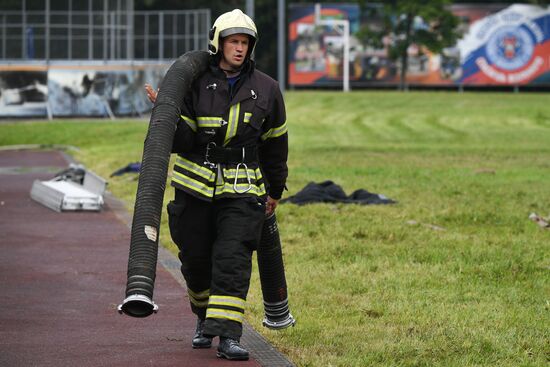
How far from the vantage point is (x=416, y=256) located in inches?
449

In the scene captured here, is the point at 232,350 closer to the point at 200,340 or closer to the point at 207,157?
the point at 200,340

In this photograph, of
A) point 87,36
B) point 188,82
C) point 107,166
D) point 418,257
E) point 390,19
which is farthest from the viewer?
point 390,19

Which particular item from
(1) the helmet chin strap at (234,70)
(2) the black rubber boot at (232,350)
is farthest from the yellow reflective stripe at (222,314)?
(1) the helmet chin strap at (234,70)

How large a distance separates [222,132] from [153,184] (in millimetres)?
591

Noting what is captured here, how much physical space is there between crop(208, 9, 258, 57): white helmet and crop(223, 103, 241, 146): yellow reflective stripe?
0.32 meters

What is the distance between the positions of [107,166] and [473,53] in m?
55.4

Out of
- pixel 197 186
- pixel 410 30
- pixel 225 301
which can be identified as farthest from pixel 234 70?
pixel 410 30

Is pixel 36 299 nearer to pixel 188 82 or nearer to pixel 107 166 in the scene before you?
pixel 188 82

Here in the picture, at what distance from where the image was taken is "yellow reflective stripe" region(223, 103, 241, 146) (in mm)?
7316

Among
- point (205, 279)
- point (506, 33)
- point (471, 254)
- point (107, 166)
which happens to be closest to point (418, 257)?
point (471, 254)

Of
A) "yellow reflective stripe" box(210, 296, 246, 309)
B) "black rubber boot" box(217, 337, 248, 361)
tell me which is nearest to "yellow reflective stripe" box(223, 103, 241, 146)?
"yellow reflective stripe" box(210, 296, 246, 309)

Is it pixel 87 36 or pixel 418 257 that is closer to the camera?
pixel 418 257

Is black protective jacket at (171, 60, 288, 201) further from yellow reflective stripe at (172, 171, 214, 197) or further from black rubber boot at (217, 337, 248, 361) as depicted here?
black rubber boot at (217, 337, 248, 361)

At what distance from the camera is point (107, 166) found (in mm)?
23016
